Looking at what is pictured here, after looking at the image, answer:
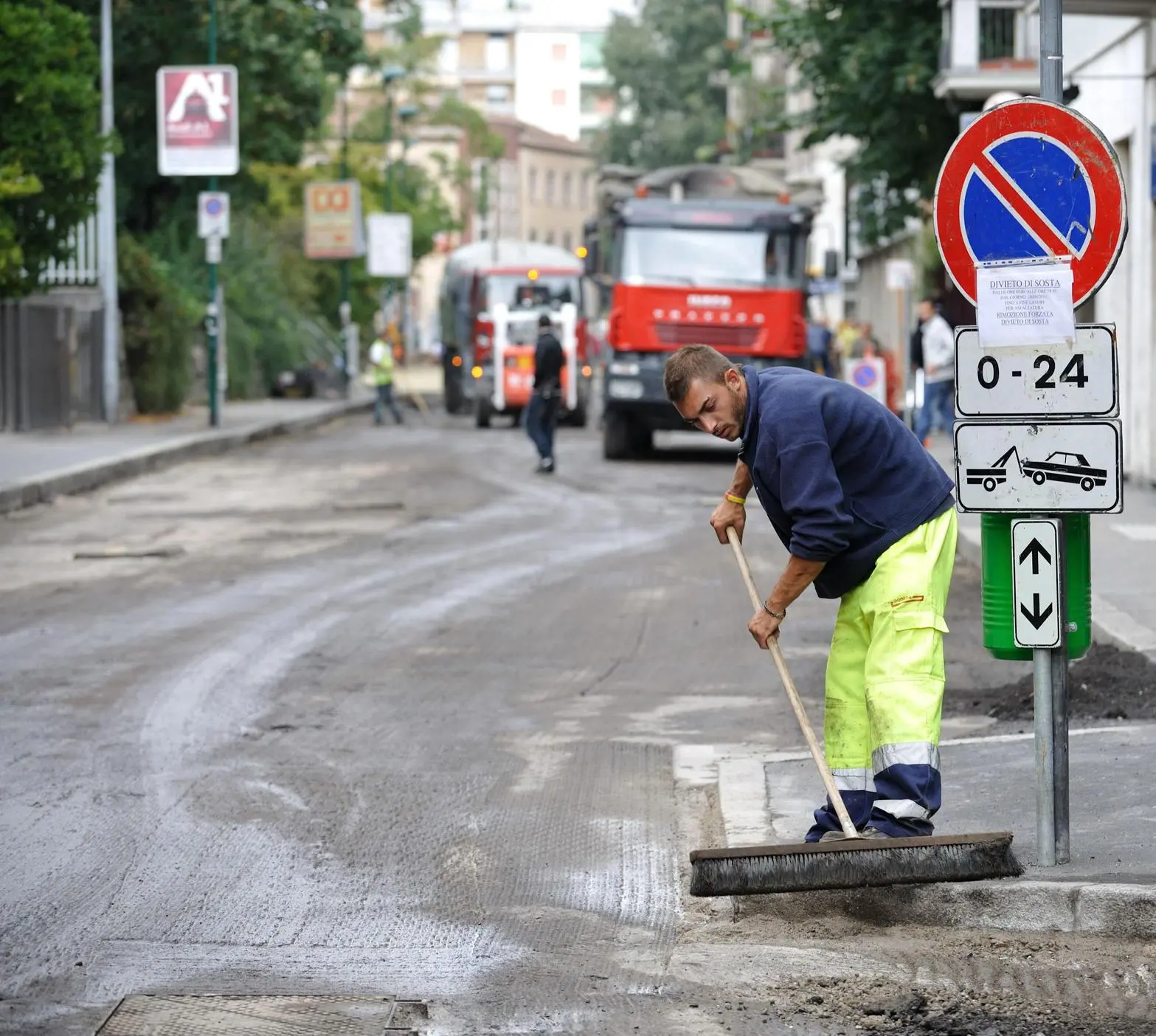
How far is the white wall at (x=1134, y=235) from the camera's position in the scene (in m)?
21.5

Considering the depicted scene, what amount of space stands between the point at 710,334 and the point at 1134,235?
661 centimetres

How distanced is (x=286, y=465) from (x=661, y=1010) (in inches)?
885

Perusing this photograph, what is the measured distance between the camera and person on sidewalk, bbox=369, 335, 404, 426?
3975 centimetres

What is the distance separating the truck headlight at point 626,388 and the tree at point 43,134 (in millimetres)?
6676

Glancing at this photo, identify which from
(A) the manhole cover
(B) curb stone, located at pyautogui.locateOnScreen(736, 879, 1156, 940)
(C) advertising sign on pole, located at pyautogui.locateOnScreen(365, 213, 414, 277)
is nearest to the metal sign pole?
(B) curb stone, located at pyautogui.locateOnScreen(736, 879, 1156, 940)

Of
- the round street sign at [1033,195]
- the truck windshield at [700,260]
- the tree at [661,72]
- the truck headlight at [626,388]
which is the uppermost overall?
the tree at [661,72]

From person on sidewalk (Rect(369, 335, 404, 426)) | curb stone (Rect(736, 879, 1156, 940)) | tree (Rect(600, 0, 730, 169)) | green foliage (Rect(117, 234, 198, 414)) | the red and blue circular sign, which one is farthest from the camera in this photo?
tree (Rect(600, 0, 730, 169))

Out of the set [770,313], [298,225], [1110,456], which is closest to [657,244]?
[770,313]

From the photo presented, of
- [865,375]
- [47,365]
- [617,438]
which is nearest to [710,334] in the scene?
[617,438]

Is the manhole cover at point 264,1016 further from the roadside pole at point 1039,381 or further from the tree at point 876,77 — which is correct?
the tree at point 876,77

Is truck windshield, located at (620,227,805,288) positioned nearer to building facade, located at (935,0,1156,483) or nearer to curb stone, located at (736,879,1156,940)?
building facade, located at (935,0,1156,483)

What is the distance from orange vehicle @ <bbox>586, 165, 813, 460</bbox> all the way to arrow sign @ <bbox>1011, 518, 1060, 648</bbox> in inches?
802

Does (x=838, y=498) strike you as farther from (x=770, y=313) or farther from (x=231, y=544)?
(x=770, y=313)

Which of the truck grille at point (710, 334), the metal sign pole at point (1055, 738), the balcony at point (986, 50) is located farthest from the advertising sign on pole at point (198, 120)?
the metal sign pole at point (1055, 738)
